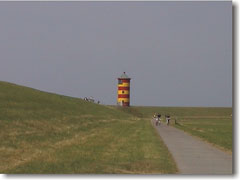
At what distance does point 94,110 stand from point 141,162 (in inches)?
2283

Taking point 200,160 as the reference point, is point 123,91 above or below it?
above

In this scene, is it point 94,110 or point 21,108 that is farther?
point 94,110

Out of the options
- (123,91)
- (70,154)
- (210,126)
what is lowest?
(70,154)

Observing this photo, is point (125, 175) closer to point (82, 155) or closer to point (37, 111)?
point (82, 155)

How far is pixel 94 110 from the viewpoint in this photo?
255 feet

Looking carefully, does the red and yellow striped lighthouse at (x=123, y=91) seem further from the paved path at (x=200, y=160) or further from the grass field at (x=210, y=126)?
the paved path at (x=200, y=160)

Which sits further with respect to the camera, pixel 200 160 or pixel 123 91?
pixel 123 91

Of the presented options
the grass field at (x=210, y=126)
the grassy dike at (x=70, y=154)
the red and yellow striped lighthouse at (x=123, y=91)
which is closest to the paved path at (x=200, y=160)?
the grassy dike at (x=70, y=154)

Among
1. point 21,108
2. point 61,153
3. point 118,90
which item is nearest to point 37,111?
point 21,108

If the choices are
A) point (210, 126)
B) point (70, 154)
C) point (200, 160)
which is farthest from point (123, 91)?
point (200, 160)

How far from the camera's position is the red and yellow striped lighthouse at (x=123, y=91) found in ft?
380

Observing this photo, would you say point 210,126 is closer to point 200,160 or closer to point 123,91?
point 200,160

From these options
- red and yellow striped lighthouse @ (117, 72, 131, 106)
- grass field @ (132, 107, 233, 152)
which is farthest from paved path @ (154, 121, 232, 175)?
red and yellow striped lighthouse @ (117, 72, 131, 106)

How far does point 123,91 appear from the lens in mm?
116500
